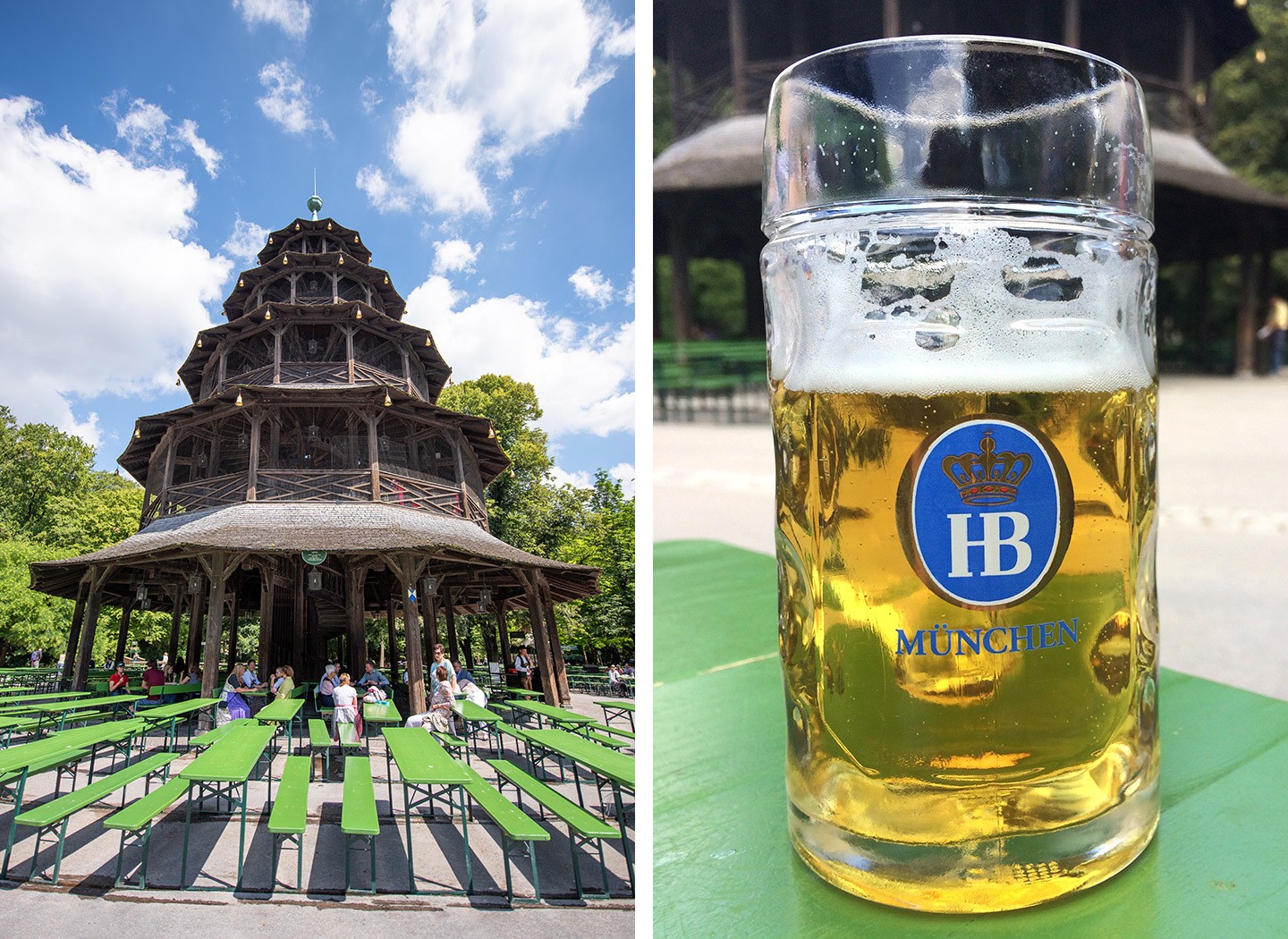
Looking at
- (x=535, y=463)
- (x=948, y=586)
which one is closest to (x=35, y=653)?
(x=535, y=463)

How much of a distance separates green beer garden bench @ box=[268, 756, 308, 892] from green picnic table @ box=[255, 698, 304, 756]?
608mm

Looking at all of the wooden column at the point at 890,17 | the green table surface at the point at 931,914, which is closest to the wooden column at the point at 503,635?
the green table surface at the point at 931,914

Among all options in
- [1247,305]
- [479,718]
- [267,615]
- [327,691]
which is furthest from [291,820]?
[1247,305]

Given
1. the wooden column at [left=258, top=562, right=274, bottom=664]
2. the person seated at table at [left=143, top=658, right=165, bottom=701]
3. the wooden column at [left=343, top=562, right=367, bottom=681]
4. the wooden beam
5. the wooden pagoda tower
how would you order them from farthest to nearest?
1. the wooden column at [left=343, top=562, right=367, bottom=681]
2. the wooden column at [left=258, top=562, right=274, bottom=664]
3. the wooden beam
4. the person seated at table at [left=143, top=658, right=165, bottom=701]
5. the wooden pagoda tower

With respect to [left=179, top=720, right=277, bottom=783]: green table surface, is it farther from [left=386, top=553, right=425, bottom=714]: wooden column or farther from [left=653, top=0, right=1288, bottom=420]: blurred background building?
[left=653, top=0, right=1288, bottom=420]: blurred background building

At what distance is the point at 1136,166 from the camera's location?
1.08 ft

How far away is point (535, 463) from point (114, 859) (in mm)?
932

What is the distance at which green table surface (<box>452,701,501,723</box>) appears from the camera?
2.15 meters

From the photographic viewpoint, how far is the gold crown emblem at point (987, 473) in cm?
28

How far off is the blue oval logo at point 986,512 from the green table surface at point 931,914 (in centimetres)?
11

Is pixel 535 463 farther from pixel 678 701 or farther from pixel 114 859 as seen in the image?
pixel 678 701

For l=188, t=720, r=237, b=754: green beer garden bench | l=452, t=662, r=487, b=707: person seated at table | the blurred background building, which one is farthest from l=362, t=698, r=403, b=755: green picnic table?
the blurred background building

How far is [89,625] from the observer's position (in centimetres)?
201

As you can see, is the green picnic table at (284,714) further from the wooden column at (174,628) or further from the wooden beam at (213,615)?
the wooden column at (174,628)
